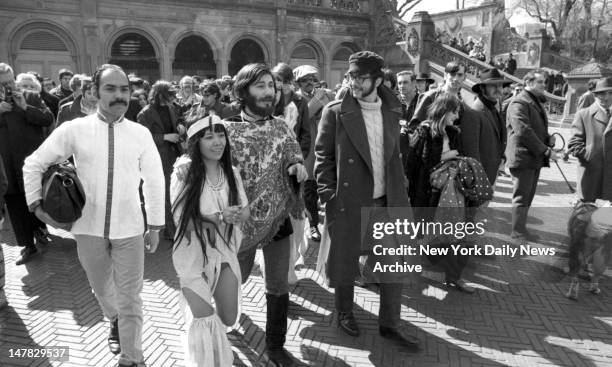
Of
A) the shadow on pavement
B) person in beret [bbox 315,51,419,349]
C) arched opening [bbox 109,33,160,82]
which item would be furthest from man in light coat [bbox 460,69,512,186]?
arched opening [bbox 109,33,160,82]

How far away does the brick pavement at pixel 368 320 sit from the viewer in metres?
3.54

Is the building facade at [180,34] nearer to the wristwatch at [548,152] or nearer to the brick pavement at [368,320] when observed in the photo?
the brick pavement at [368,320]

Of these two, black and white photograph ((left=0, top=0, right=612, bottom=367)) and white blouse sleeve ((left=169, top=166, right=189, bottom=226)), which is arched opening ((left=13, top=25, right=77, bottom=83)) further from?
white blouse sleeve ((left=169, top=166, right=189, bottom=226))

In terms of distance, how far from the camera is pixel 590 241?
4664mm

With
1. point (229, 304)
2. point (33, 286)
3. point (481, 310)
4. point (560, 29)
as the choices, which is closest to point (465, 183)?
point (481, 310)

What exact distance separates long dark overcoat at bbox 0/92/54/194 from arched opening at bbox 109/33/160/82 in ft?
51.6

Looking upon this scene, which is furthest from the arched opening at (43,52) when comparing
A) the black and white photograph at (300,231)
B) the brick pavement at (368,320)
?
the brick pavement at (368,320)

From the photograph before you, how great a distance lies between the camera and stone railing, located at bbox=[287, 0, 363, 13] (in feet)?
79.5

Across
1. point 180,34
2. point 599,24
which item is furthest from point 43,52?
point 599,24

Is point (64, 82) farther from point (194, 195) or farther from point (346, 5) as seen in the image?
point (346, 5)

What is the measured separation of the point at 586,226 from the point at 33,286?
5959 mm

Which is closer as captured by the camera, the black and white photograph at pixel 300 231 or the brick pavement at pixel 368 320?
the black and white photograph at pixel 300 231

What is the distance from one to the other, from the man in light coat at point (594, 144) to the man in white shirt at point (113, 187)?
4747 millimetres

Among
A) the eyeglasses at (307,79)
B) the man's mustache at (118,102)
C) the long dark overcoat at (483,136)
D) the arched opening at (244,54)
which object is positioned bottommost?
the long dark overcoat at (483,136)
